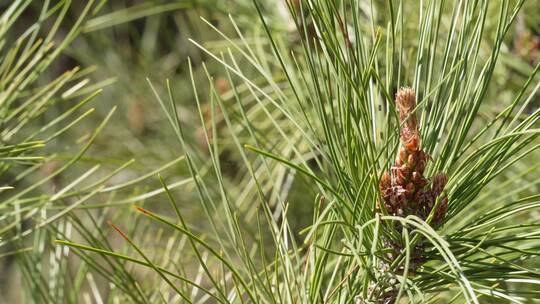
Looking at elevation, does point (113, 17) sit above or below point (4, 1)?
below

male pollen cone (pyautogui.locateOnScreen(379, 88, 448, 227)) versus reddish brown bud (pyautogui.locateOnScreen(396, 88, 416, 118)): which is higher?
reddish brown bud (pyautogui.locateOnScreen(396, 88, 416, 118))

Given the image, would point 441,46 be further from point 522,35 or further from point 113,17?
point 113,17

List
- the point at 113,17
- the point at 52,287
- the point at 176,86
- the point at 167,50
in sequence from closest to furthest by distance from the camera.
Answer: the point at 52,287, the point at 113,17, the point at 176,86, the point at 167,50

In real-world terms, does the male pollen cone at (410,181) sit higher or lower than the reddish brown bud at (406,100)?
lower

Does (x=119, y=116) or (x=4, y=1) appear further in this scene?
(x=4, y=1)

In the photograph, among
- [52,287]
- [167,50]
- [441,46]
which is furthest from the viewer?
[167,50]

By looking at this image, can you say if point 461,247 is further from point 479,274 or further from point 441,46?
point 441,46

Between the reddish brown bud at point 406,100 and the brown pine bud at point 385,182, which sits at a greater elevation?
the reddish brown bud at point 406,100

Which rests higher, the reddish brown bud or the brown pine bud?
the reddish brown bud

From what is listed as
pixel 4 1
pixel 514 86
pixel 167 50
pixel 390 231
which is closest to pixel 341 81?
pixel 390 231

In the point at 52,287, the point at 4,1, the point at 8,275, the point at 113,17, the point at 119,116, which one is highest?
the point at 4,1
